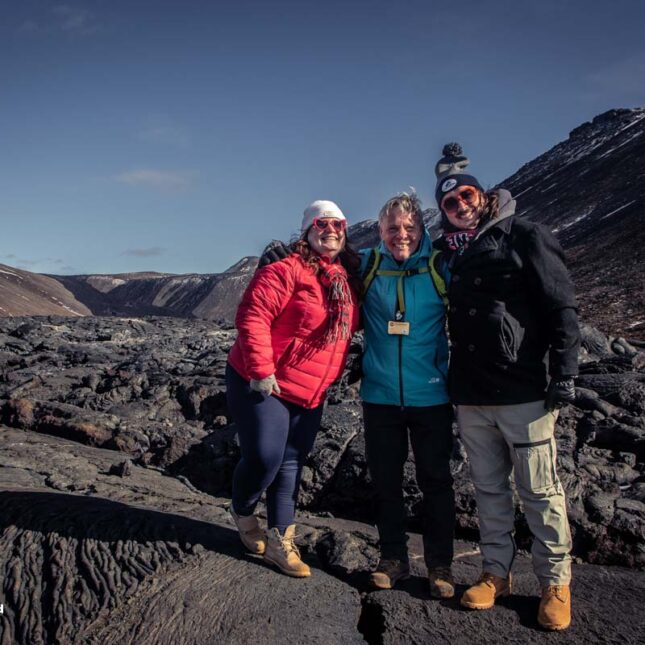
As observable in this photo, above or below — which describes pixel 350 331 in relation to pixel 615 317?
above

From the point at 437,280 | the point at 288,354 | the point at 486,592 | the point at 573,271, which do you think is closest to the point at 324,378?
the point at 288,354

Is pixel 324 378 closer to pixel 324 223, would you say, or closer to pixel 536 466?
pixel 324 223

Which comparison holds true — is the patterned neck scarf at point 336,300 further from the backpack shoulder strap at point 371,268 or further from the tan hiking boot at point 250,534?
the tan hiking boot at point 250,534

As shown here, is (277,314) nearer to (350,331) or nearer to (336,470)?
(350,331)

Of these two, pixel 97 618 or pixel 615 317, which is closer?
pixel 97 618

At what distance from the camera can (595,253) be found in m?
31.3

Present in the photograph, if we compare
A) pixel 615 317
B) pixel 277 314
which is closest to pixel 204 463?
pixel 277 314

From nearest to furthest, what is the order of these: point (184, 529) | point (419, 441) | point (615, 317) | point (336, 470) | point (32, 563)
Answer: point (419, 441) → point (32, 563) → point (184, 529) → point (336, 470) → point (615, 317)

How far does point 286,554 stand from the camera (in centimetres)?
336

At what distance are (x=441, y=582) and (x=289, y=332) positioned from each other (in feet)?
4.97

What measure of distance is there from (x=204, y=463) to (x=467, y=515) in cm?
258

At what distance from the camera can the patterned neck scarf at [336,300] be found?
3.19m

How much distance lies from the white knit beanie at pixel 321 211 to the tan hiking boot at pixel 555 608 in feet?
7.04

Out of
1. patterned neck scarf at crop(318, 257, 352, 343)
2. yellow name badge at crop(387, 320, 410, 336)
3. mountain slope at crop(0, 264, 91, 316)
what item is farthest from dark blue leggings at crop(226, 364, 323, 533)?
mountain slope at crop(0, 264, 91, 316)
